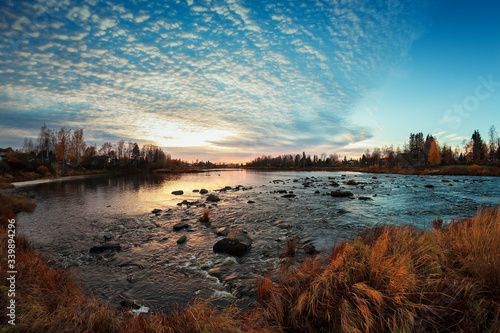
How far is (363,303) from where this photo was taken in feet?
10.7

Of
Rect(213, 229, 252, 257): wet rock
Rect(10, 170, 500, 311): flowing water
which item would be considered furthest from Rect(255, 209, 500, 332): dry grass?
Rect(213, 229, 252, 257): wet rock

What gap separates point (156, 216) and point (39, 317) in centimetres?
1287

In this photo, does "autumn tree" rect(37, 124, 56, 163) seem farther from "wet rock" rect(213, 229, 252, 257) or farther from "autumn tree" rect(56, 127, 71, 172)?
"wet rock" rect(213, 229, 252, 257)

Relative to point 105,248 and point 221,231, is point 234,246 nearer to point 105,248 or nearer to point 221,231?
point 221,231

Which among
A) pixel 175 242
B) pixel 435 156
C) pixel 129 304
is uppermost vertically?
pixel 435 156

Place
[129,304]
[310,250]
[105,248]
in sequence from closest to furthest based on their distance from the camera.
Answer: [129,304] → [310,250] → [105,248]

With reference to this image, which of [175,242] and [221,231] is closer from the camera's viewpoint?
[175,242]

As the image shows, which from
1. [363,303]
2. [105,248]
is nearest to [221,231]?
[105,248]

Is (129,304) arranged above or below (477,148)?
below

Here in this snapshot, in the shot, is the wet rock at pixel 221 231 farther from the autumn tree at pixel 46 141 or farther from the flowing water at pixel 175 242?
the autumn tree at pixel 46 141

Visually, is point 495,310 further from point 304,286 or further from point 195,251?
point 195,251

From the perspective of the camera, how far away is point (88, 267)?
24.9 feet

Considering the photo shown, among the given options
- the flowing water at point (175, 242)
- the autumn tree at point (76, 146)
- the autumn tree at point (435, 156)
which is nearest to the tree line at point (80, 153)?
the autumn tree at point (76, 146)

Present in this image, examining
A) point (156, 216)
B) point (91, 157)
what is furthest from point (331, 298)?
point (91, 157)
